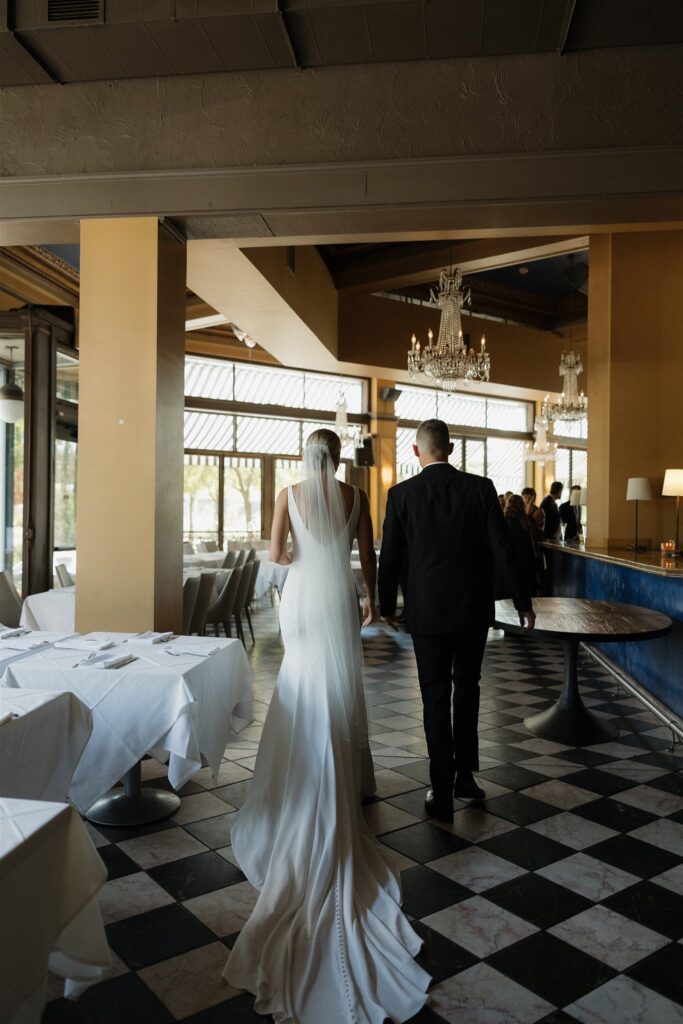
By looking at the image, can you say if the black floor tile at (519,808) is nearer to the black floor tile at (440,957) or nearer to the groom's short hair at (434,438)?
the black floor tile at (440,957)

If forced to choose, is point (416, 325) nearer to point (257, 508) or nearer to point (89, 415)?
point (257, 508)

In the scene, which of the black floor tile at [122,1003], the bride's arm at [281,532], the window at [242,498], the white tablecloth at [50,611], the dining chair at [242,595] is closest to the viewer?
the black floor tile at [122,1003]

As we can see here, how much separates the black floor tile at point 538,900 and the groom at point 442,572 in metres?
0.65

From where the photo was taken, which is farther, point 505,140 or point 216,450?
point 216,450

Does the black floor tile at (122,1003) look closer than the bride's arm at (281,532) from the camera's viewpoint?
Yes

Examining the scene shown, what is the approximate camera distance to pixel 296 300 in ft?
33.1

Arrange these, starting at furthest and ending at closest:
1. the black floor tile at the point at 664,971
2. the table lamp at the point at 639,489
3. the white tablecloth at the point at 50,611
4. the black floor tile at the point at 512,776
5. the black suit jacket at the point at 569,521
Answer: the black suit jacket at the point at 569,521 → the table lamp at the point at 639,489 → the white tablecloth at the point at 50,611 → the black floor tile at the point at 512,776 → the black floor tile at the point at 664,971

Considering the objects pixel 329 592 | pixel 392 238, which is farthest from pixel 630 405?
pixel 329 592

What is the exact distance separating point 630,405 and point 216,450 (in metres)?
7.50

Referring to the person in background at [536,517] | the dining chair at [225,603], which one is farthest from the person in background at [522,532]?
the dining chair at [225,603]

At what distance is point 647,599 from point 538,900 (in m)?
3.89

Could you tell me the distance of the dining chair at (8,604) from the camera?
6.57 meters

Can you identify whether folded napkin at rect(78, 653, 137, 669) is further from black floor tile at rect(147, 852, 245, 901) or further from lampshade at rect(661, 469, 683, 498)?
lampshade at rect(661, 469, 683, 498)

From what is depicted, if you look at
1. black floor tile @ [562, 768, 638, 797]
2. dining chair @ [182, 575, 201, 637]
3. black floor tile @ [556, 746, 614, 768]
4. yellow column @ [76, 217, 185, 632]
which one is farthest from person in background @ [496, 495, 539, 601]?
yellow column @ [76, 217, 185, 632]
